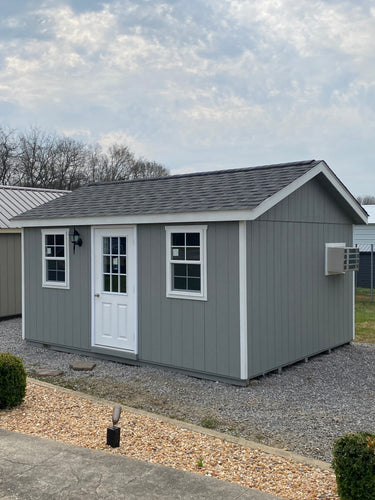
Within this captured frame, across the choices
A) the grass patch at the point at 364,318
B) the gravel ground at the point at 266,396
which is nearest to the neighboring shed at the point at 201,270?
the gravel ground at the point at 266,396

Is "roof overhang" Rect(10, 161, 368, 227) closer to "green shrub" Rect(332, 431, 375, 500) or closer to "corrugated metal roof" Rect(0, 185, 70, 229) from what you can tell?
"green shrub" Rect(332, 431, 375, 500)

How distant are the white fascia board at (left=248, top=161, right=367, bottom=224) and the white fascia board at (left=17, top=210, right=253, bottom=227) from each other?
0.96ft

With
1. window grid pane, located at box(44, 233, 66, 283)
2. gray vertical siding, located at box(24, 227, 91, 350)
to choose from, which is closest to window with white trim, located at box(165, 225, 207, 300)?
gray vertical siding, located at box(24, 227, 91, 350)

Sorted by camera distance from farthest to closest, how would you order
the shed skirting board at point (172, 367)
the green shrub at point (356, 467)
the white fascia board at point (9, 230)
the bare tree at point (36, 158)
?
the bare tree at point (36, 158), the white fascia board at point (9, 230), the shed skirting board at point (172, 367), the green shrub at point (356, 467)

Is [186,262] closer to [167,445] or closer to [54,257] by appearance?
[54,257]

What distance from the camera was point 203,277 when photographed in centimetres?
751

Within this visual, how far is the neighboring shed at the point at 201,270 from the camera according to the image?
7.31 meters

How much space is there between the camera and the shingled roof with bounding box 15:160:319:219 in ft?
24.7

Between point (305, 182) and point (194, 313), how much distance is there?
2.79 m

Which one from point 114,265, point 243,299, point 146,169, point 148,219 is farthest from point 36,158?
point 243,299

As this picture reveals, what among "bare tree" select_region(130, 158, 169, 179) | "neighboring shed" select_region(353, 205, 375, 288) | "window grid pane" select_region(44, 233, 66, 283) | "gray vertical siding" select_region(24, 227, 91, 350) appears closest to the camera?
"gray vertical siding" select_region(24, 227, 91, 350)

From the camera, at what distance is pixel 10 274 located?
1302 cm

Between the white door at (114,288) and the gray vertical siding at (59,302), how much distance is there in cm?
22

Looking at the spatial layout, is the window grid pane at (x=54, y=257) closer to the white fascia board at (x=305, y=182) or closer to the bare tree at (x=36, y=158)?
the white fascia board at (x=305, y=182)
